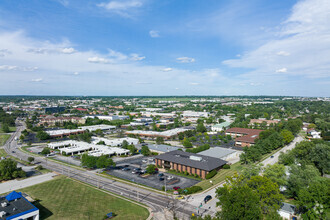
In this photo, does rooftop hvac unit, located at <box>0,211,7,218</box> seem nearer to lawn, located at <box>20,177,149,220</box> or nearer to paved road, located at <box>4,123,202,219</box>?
lawn, located at <box>20,177,149,220</box>

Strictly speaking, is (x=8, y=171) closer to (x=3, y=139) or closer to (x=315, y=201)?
(x=315, y=201)

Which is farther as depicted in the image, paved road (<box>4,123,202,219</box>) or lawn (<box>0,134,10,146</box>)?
lawn (<box>0,134,10,146</box>)

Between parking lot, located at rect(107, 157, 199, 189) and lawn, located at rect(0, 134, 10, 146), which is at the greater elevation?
parking lot, located at rect(107, 157, 199, 189)

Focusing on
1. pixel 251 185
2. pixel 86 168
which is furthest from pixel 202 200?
pixel 86 168

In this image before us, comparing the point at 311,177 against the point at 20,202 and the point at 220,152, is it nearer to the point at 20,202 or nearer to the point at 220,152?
the point at 220,152

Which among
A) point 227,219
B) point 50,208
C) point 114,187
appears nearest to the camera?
point 227,219

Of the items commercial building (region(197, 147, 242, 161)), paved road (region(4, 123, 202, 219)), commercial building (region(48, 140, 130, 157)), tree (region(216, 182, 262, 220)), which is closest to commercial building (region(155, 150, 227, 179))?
commercial building (region(197, 147, 242, 161))

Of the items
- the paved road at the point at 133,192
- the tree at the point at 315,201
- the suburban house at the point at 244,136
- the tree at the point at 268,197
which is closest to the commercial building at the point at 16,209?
the paved road at the point at 133,192
